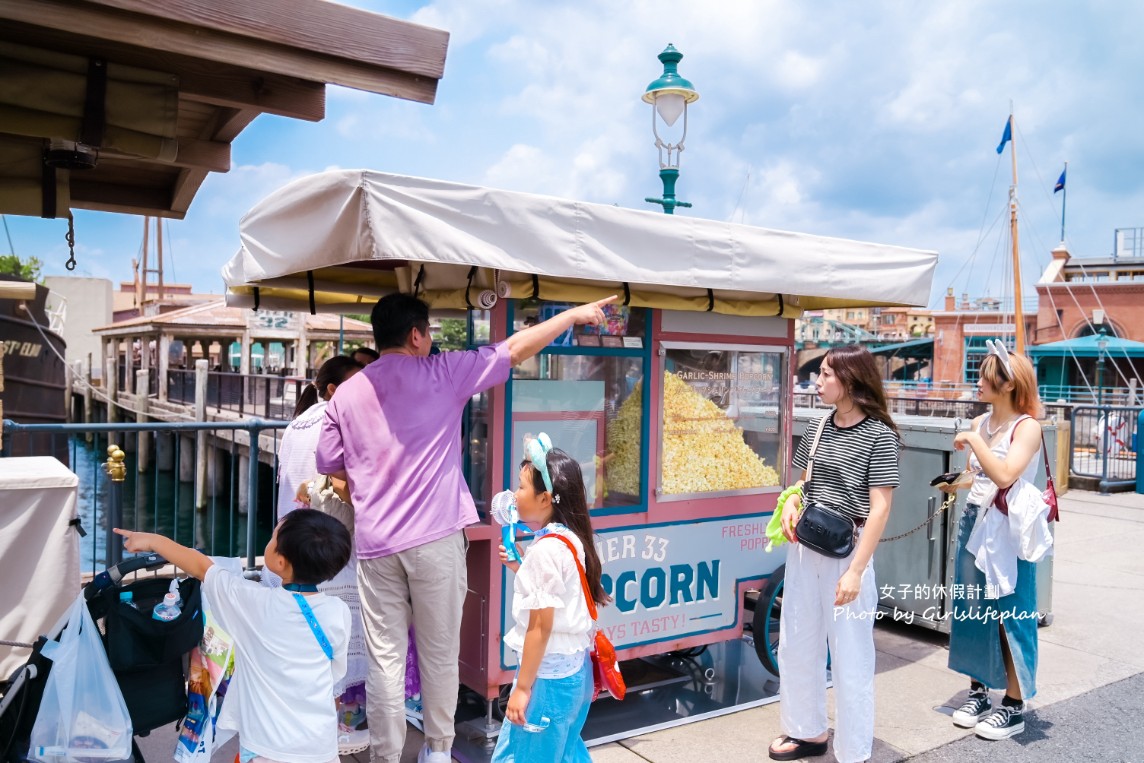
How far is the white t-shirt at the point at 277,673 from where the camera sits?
2.46 metres

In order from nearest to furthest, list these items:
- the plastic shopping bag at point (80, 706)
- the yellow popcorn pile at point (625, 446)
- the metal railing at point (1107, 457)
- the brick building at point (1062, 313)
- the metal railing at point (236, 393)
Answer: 1. the plastic shopping bag at point (80, 706)
2. the yellow popcorn pile at point (625, 446)
3. the metal railing at point (1107, 457)
4. the metal railing at point (236, 393)
5. the brick building at point (1062, 313)

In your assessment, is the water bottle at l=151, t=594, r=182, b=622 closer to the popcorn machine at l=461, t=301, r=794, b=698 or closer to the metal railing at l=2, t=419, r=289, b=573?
the popcorn machine at l=461, t=301, r=794, b=698

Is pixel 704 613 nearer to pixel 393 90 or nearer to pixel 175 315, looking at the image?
pixel 393 90

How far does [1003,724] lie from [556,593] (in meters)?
2.84

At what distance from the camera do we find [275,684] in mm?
2477

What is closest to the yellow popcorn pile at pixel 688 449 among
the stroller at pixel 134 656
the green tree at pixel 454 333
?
the green tree at pixel 454 333

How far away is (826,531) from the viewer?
3.46 meters

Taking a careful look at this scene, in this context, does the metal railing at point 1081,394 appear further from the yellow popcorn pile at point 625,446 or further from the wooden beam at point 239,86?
the wooden beam at point 239,86

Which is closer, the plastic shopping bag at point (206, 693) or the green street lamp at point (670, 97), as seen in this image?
the plastic shopping bag at point (206, 693)

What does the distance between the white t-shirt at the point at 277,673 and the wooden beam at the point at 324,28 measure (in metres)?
1.62

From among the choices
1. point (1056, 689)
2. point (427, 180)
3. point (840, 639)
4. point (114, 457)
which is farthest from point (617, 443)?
point (1056, 689)

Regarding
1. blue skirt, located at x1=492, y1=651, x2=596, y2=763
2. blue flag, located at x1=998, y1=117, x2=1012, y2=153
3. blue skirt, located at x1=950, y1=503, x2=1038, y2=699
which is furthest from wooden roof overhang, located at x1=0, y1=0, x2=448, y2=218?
blue flag, located at x1=998, y1=117, x2=1012, y2=153

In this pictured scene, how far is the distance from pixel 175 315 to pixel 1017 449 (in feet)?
94.2

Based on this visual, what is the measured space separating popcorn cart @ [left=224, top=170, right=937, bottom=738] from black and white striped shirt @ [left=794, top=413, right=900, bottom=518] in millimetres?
893
